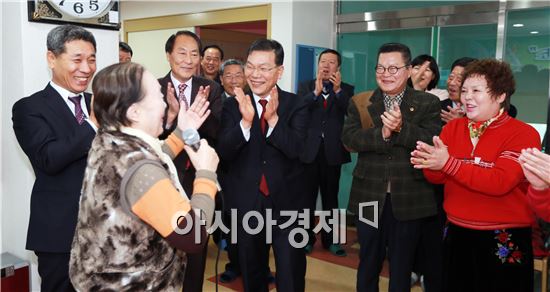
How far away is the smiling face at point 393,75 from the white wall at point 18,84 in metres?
1.48

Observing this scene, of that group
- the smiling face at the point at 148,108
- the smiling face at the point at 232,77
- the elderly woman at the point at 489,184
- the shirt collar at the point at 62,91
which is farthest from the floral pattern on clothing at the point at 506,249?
the smiling face at the point at 232,77

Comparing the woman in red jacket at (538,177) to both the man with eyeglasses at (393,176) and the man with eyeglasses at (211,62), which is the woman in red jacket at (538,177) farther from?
the man with eyeglasses at (211,62)

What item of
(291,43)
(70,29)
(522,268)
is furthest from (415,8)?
(70,29)

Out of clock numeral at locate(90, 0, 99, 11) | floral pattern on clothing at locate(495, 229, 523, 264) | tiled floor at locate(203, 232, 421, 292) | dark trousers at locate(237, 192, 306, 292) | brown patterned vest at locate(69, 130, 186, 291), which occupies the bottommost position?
tiled floor at locate(203, 232, 421, 292)

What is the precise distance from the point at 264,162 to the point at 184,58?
72 cm

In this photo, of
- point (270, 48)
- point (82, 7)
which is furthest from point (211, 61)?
point (270, 48)

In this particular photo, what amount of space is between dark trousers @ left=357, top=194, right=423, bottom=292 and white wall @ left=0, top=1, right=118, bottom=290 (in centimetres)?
171

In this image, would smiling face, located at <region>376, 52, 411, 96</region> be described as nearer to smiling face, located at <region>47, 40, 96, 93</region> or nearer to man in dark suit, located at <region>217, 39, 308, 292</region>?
man in dark suit, located at <region>217, 39, 308, 292</region>

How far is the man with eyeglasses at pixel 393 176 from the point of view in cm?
231

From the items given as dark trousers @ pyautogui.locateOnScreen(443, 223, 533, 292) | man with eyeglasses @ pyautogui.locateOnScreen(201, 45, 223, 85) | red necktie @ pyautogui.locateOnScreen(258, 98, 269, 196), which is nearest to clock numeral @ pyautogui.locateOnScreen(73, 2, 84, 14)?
red necktie @ pyautogui.locateOnScreen(258, 98, 269, 196)

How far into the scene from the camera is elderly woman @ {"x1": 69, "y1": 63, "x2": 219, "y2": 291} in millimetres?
1218

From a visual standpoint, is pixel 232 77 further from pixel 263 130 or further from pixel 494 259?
pixel 494 259

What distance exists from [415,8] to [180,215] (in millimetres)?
3888

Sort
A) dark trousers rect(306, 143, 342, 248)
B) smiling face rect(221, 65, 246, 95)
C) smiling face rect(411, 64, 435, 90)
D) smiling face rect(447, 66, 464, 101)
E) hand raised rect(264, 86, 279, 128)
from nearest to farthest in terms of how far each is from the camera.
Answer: hand raised rect(264, 86, 279, 128) → smiling face rect(447, 66, 464, 101) → smiling face rect(411, 64, 435, 90) → smiling face rect(221, 65, 246, 95) → dark trousers rect(306, 143, 342, 248)
